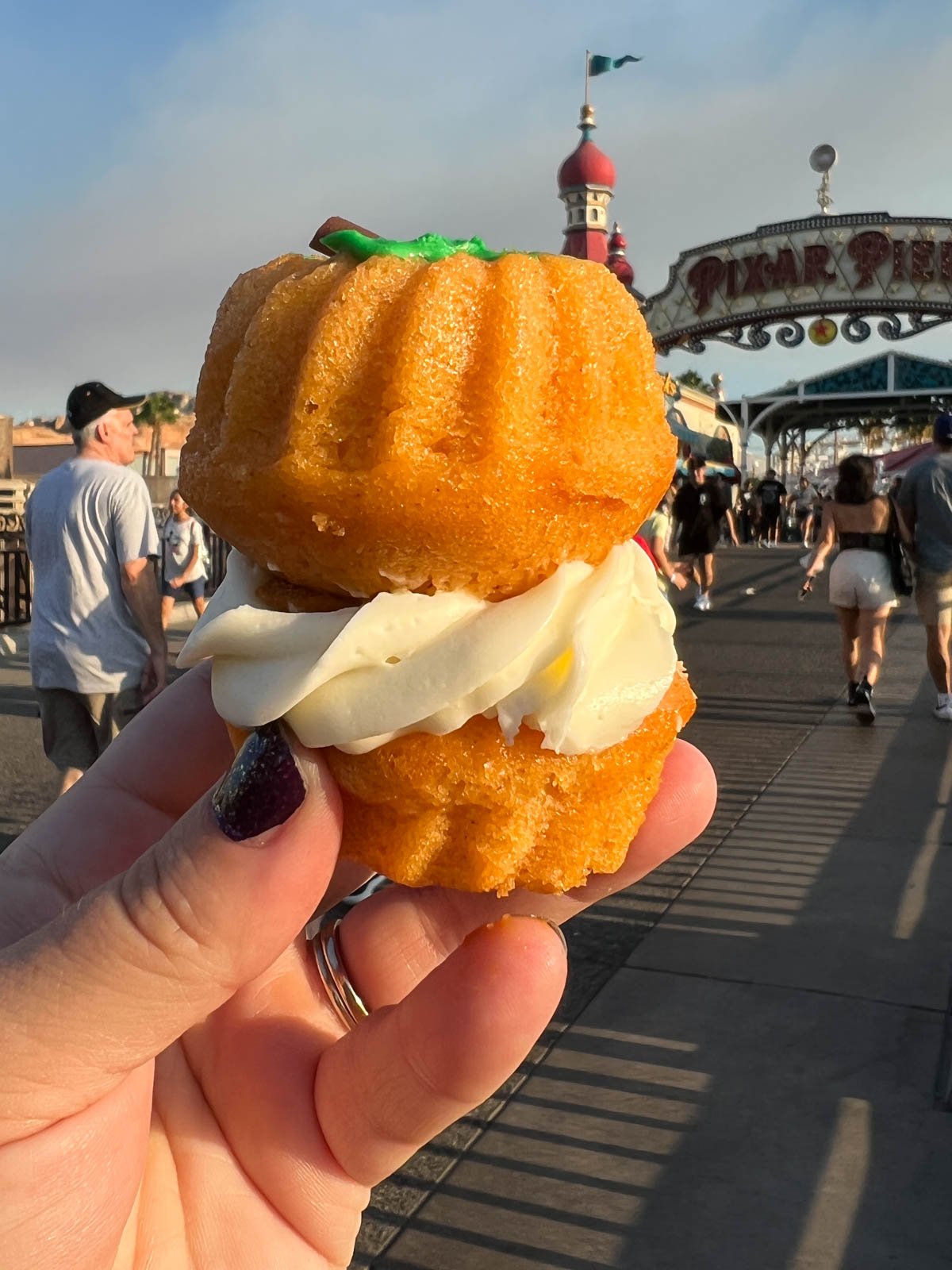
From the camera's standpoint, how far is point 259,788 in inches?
61.9

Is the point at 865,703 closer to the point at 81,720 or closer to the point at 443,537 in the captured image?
the point at 81,720

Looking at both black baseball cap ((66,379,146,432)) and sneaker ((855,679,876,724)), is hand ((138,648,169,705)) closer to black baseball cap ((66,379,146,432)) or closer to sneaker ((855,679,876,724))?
black baseball cap ((66,379,146,432))

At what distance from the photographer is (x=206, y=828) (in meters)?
1.57

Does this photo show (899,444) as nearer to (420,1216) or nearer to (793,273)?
(793,273)

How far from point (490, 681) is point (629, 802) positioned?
406 mm

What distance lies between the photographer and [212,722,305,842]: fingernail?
1.56m

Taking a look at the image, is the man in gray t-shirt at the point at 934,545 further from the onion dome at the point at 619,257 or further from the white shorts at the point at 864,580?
the onion dome at the point at 619,257

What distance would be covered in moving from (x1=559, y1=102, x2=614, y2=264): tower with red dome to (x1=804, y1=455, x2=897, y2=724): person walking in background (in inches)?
537

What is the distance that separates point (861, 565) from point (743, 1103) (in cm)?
569

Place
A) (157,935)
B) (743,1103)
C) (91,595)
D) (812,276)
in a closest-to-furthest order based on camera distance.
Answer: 1. (157,935)
2. (743,1103)
3. (91,595)
4. (812,276)

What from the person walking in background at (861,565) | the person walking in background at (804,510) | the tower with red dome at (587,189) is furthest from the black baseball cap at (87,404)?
the person walking in background at (804,510)

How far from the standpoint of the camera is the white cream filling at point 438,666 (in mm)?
1585

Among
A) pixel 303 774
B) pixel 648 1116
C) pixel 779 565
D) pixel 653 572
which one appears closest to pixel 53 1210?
pixel 303 774

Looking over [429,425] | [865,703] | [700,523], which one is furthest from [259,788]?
[700,523]
